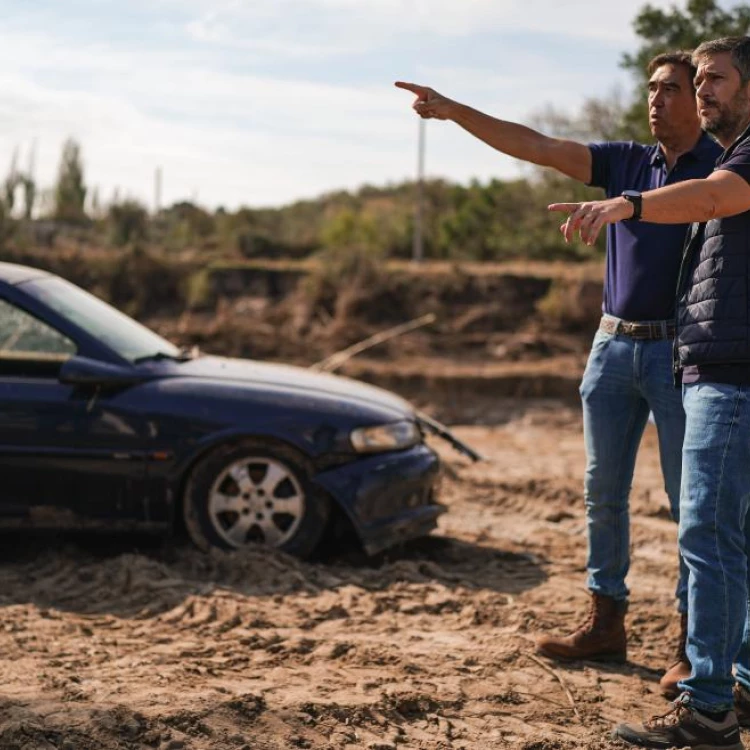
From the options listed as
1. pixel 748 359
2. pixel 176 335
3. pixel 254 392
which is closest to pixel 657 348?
pixel 748 359

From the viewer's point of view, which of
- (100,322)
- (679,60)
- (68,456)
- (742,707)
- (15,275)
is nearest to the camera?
(742,707)

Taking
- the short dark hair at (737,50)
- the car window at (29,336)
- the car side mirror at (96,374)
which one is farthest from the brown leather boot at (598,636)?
the car window at (29,336)

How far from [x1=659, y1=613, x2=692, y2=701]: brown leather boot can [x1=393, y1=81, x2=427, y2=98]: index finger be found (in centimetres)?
215

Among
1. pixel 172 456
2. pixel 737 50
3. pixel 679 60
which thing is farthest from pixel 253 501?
pixel 737 50

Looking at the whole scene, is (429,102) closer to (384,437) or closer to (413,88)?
(413,88)

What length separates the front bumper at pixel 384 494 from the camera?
5871 millimetres

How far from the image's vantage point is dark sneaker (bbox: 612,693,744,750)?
12.1ft

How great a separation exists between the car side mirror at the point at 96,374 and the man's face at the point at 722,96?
3321 millimetres

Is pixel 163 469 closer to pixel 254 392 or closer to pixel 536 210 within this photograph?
pixel 254 392

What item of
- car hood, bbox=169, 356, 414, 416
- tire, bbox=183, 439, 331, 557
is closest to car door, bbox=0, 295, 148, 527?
tire, bbox=183, 439, 331, 557

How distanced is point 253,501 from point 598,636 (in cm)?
197

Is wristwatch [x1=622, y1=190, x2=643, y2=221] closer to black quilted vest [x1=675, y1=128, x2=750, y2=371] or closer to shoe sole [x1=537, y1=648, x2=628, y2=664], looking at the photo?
black quilted vest [x1=675, y1=128, x2=750, y2=371]

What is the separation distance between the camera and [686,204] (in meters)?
3.40

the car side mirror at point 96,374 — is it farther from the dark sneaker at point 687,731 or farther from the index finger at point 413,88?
the dark sneaker at point 687,731
